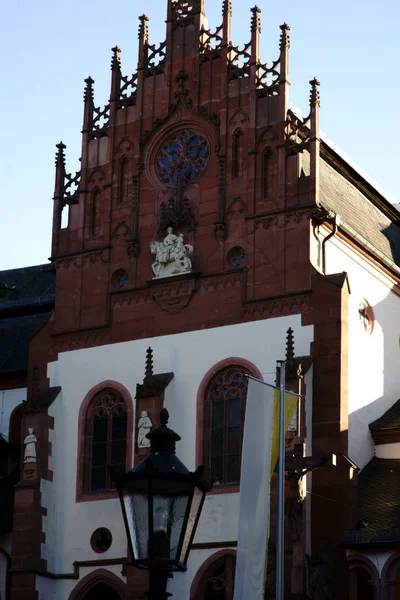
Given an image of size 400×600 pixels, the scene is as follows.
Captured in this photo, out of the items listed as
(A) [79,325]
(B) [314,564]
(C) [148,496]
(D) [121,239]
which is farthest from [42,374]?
Answer: (C) [148,496]

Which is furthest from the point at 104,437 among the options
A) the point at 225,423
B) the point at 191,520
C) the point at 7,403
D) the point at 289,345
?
the point at 191,520

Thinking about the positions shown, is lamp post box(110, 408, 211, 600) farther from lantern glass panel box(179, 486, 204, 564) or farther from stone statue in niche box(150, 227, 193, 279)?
stone statue in niche box(150, 227, 193, 279)

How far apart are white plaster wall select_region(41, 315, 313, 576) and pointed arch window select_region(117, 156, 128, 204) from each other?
5.85 metres

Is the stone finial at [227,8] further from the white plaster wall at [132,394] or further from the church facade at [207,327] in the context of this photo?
the white plaster wall at [132,394]

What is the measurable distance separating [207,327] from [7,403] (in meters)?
11.7

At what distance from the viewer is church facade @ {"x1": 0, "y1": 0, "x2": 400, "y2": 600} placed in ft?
139

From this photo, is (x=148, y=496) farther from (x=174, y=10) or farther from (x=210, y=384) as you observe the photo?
(x=174, y=10)

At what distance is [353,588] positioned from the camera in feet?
133

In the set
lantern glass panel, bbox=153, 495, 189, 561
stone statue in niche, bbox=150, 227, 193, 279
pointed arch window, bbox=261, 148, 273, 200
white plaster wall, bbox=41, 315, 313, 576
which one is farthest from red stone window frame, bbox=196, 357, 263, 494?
lantern glass panel, bbox=153, 495, 189, 561

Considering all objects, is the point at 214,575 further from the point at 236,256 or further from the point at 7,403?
the point at 7,403

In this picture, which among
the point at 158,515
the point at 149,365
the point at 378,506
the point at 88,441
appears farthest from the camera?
the point at 88,441

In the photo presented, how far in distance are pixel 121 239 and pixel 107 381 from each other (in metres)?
5.42

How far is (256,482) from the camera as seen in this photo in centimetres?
3706

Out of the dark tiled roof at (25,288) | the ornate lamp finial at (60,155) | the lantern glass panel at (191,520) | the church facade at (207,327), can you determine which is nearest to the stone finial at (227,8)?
the church facade at (207,327)
